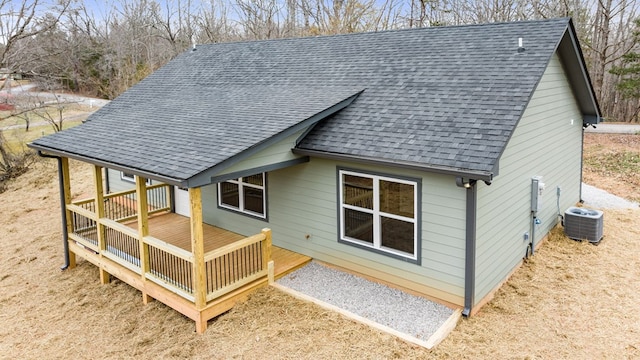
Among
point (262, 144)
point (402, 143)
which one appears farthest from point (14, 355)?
point (402, 143)

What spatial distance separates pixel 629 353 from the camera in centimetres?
593

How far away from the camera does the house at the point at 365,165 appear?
6.78 metres

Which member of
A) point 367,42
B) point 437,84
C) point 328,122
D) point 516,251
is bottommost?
point 516,251

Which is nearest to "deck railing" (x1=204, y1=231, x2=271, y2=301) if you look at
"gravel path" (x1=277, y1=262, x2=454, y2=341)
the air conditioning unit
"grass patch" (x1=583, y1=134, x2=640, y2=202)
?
"gravel path" (x1=277, y1=262, x2=454, y2=341)

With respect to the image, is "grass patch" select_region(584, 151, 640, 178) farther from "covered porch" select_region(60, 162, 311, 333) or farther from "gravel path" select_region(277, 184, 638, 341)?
"covered porch" select_region(60, 162, 311, 333)

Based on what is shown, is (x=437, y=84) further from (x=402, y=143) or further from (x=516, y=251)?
(x=516, y=251)

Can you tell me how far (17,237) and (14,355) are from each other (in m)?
6.51

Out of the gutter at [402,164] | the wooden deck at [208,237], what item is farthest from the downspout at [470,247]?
the wooden deck at [208,237]

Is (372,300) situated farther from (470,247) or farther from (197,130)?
(197,130)

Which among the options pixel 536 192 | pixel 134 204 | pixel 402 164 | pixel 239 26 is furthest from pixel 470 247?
pixel 239 26

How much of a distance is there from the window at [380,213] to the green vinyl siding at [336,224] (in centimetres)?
13

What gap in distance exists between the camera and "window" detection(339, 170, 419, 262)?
7.23 m

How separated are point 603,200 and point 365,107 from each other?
27.7ft

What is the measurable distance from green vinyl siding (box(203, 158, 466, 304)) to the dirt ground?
900 mm
